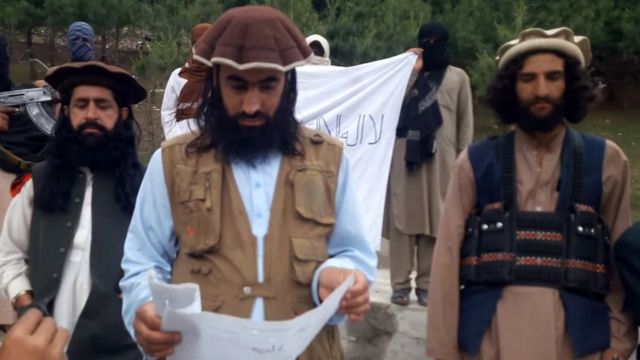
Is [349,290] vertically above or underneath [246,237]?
underneath

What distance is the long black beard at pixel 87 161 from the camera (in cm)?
433

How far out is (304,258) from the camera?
317cm

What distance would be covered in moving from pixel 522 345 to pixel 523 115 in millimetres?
879

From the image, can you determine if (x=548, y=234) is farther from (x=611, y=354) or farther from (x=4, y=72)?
(x=4, y=72)

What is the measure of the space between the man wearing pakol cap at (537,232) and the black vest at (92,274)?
122cm

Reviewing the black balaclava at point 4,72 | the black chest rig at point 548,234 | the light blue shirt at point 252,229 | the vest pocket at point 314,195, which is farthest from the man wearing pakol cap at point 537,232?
the black balaclava at point 4,72

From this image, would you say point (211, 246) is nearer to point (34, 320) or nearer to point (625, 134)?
point (34, 320)

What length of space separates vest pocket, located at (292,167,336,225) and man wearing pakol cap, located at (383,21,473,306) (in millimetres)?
3968

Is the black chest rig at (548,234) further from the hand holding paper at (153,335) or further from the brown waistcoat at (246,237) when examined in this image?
the hand holding paper at (153,335)

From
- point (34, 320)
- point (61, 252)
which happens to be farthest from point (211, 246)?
point (61, 252)

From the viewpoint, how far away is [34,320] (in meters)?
2.24

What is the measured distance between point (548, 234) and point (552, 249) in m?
0.06

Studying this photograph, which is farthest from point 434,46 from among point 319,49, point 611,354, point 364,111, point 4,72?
point 611,354

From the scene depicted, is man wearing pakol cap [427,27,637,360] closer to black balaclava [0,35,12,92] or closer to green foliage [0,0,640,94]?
black balaclava [0,35,12,92]
